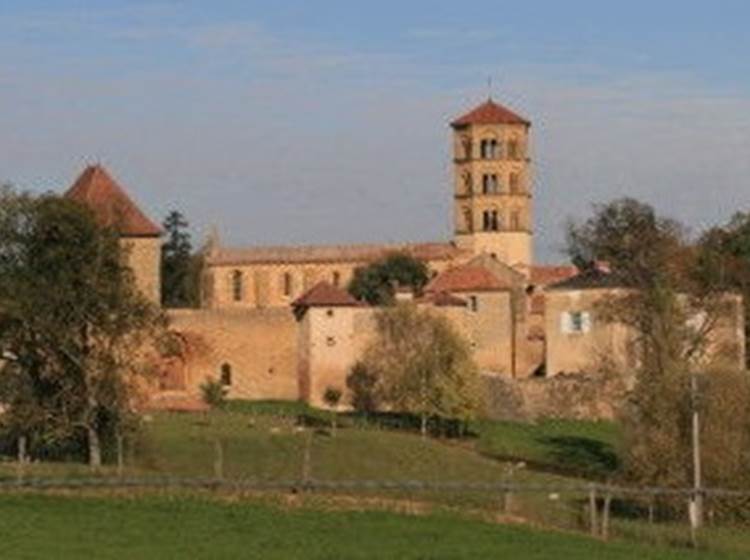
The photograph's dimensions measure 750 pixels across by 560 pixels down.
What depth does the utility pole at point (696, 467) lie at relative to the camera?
44906mm

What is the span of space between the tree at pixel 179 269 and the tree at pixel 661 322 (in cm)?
4069

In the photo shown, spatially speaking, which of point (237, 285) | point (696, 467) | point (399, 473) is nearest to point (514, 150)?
point (237, 285)

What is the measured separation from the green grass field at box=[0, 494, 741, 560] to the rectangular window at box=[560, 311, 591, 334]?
5255 cm

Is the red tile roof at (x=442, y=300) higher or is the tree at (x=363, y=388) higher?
the red tile roof at (x=442, y=300)

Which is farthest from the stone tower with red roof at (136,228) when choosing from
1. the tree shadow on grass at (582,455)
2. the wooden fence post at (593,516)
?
the wooden fence post at (593,516)

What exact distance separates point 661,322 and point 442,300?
23431 millimetres

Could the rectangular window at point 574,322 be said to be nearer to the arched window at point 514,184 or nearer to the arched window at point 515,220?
the arched window at point 514,184

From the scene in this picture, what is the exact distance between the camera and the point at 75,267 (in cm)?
6044

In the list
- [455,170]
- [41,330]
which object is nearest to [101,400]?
[41,330]

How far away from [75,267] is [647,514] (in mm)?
18253

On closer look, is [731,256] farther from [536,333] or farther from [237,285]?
[237,285]

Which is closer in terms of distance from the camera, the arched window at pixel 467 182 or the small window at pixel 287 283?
the small window at pixel 287 283

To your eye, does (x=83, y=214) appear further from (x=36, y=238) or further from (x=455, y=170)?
(x=455, y=170)

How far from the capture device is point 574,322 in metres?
90.9
